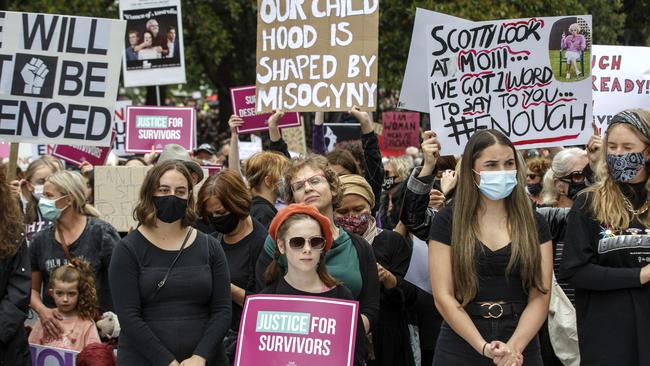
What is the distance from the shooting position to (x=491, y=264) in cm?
499

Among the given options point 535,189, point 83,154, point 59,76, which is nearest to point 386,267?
point 535,189

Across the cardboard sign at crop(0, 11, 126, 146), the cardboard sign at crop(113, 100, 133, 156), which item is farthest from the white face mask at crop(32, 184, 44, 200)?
the cardboard sign at crop(113, 100, 133, 156)

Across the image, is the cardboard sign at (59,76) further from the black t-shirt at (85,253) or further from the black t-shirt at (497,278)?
the black t-shirt at (497,278)

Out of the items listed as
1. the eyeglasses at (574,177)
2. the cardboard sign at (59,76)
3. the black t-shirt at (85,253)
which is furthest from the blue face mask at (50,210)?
the eyeglasses at (574,177)

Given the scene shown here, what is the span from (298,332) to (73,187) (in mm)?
2937

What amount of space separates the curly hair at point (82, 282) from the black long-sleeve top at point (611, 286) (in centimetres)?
304

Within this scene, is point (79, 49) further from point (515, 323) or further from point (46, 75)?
point (515, 323)

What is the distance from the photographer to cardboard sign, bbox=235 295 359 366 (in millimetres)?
4949

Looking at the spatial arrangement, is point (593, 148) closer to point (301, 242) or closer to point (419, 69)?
point (419, 69)

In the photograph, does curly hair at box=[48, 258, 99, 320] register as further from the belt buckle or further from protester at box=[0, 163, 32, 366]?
the belt buckle

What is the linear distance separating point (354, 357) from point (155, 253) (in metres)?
1.08

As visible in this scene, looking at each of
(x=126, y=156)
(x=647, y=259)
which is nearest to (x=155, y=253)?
(x=647, y=259)

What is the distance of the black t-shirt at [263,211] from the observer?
6.79 metres

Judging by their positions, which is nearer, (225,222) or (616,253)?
(616,253)
